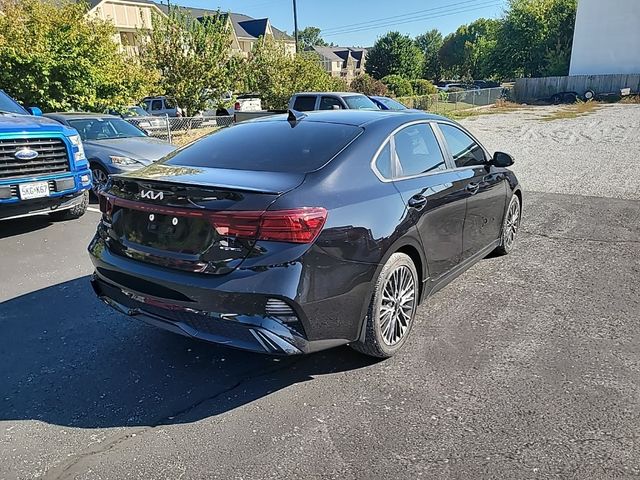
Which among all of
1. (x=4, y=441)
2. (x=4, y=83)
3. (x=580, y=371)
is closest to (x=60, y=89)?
(x=4, y=83)

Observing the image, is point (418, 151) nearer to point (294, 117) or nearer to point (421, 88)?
point (294, 117)

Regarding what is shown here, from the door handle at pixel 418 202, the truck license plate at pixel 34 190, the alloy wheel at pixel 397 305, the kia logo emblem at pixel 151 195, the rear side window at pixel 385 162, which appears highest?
the rear side window at pixel 385 162

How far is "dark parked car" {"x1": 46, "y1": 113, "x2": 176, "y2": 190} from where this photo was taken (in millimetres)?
8625

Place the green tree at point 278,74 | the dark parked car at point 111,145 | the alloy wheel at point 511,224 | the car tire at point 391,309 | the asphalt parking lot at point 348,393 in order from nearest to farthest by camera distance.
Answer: the asphalt parking lot at point 348,393
the car tire at point 391,309
the alloy wheel at point 511,224
the dark parked car at point 111,145
the green tree at point 278,74

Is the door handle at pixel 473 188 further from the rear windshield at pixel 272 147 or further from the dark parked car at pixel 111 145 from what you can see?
the dark parked car at pixel 111 145

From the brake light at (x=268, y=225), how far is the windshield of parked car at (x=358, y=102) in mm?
11662

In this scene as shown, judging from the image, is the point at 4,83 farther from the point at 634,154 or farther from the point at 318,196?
the point at 634,154

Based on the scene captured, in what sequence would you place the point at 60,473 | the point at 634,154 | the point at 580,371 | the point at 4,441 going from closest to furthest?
the point at 60,473 < the point at 4,441 < the point at 580,371 < the point at 634,154

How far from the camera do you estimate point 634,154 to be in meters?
13.3

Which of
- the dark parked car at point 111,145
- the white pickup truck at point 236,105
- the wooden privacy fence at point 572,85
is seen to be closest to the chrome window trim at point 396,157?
the dark parked car at point 111,145

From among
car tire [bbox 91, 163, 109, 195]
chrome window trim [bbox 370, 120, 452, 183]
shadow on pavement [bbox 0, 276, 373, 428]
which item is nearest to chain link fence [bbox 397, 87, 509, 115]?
car tire [bbox 91, 163, 109, 195]

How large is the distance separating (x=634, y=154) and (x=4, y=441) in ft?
48.4

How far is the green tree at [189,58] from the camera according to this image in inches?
693

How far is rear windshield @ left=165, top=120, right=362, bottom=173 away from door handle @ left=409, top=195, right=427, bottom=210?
1.94 feet
